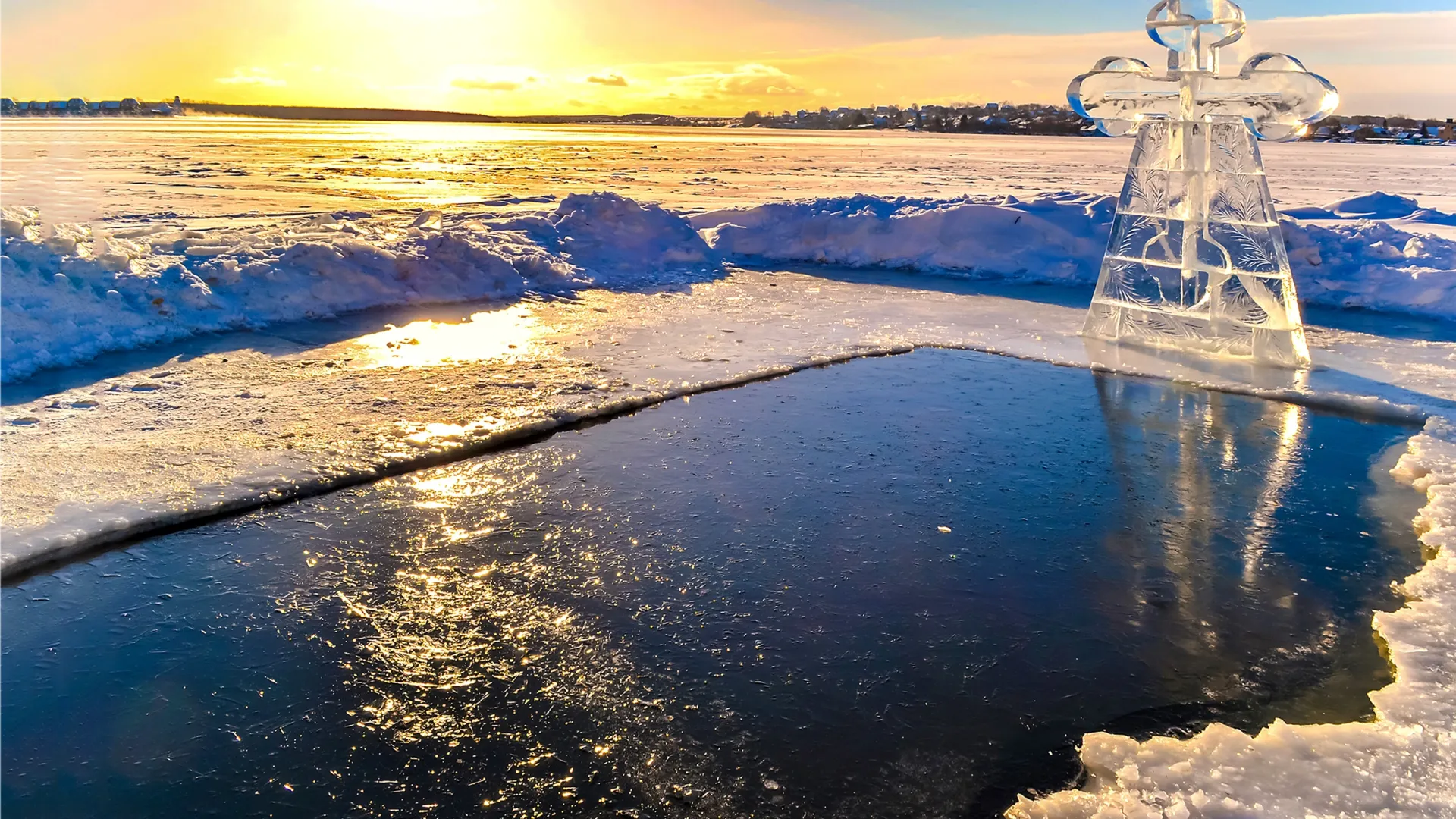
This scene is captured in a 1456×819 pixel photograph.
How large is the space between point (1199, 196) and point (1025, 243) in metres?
4.61

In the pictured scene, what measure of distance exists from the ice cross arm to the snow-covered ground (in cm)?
192

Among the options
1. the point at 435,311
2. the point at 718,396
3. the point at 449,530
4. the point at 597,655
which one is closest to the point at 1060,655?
the point at 597,655

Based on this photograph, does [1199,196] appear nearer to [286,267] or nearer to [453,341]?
[453,341]

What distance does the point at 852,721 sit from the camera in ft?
9.27

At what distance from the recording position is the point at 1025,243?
471 inches

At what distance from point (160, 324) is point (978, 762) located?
24.9 ft

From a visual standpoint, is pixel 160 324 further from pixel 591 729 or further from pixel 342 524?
pixel 591 729

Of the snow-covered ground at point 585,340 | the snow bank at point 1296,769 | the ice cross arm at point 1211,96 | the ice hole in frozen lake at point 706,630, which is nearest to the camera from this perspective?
the snow bank at point 1296,769

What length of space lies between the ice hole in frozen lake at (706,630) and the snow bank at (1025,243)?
5.61 m

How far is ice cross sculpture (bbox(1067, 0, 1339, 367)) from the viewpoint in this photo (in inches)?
270

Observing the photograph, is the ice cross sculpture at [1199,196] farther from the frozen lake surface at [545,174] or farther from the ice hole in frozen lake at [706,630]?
the frozen lake surface at [545,174]

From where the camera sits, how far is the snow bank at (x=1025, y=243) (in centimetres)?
969

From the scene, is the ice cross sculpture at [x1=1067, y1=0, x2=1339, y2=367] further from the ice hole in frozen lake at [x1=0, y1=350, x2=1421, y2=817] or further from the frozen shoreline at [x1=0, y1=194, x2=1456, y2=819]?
the ice hole in frozen lake at [x1=0, y1=350, x2=1421, y2=817]

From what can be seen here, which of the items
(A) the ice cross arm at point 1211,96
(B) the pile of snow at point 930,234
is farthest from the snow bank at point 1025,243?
(A) the ice cross arm at point 1211,96
